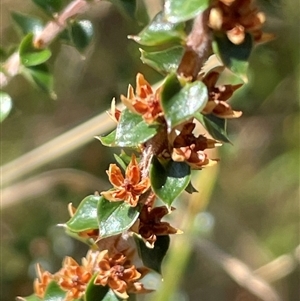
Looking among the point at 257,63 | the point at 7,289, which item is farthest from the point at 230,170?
the point at 7,289

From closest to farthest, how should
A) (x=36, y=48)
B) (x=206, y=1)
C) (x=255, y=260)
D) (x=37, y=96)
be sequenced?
(x=206, y=1) < (x=36, y=48) < (x=37, y=96) < (x=255, y=260)

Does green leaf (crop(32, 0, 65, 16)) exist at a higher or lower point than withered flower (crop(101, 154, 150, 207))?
higher

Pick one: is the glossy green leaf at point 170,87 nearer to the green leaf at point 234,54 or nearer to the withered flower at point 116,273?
the green leaf at point 234,54

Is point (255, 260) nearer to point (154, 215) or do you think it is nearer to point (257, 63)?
point (257, 63)

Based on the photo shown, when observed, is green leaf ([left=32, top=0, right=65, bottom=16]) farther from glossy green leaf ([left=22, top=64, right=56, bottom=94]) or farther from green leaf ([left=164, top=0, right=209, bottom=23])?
green leaf ([left=164, top=0, right=209, bottom=23])

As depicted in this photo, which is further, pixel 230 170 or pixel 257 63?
pixel 230 170

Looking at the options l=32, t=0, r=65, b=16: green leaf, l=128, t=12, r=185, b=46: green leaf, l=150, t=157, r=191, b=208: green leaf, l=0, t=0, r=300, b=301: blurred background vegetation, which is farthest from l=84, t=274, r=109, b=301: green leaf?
l=0, t=0, r=300, b=301: blurred background vegetation
